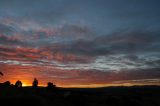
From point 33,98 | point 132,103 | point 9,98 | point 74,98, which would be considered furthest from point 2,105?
point 132,103

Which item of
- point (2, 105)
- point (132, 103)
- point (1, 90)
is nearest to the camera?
point (2, 105)

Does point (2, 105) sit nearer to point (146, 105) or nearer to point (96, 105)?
point (96, 105)

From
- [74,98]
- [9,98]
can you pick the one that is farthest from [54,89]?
[9,98]

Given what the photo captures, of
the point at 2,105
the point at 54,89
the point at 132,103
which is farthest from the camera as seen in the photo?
the point at 54,89

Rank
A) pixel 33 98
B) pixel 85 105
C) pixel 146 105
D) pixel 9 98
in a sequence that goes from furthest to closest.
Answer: pixel 146 105, pixel 85 105, pixel 33 98, pixel 9 98

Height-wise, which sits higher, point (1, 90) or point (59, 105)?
point (1, 90)

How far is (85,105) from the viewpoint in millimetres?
38375

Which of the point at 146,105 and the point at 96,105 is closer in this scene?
the point at 96,105

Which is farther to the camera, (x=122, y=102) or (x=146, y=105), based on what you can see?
(x=146, y=105)

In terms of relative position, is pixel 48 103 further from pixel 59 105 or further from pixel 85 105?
pixel 85 105

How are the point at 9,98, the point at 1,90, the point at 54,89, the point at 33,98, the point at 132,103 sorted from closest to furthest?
the point at 9,98 → the point at 33,98 → the point at 1,90 → the point at 132,103 → the point at 54,89

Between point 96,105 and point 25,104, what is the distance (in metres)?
13.2

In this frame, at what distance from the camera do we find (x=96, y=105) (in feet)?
129

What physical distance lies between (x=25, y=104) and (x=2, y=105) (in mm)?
3327
